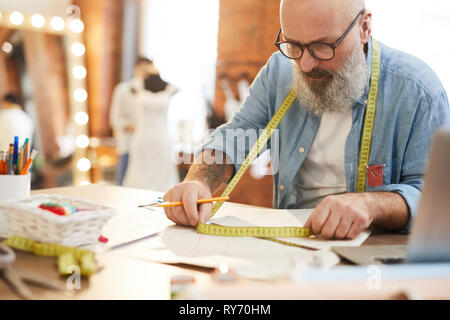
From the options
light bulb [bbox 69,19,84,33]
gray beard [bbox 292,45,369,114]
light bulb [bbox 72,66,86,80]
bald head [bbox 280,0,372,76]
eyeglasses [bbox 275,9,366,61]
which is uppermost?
light bulb [bbox 69,19,84,33]

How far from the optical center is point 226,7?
13.8 feet

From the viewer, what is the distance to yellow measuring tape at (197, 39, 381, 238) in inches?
45.2

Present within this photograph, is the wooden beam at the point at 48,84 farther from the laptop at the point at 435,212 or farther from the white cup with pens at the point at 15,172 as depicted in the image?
the laptop at the point at 435,212

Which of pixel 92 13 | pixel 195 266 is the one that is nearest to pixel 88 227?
pixel 195 266

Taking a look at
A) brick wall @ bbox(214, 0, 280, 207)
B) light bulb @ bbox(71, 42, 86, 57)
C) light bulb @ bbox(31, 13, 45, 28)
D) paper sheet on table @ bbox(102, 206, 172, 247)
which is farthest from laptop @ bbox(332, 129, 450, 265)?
light bulb @ bbox(71, 42, 86, 57)

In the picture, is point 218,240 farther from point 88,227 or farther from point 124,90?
point 124,90

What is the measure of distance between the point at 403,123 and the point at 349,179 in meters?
0.28

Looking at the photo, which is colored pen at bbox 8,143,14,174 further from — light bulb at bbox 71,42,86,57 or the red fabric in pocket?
light bulb at bbox 71,42,86,57

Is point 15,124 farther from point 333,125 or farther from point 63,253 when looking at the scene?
point 63,253

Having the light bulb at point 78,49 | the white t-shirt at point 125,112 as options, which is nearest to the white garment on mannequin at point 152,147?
the white t-shirt at point 125,112

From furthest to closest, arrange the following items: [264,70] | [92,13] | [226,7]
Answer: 1. [92,13]
2. [226,7]
3. [264,70]

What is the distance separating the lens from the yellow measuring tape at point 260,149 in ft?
3.77

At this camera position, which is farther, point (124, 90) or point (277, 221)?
point (124, 90)

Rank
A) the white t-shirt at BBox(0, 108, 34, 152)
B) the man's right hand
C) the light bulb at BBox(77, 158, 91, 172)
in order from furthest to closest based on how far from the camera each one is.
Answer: the light bulb at BBox(77, 158, 91, 172) → the white t-shirt at BBox(0, 108, 34, 152) → the man's right hand
